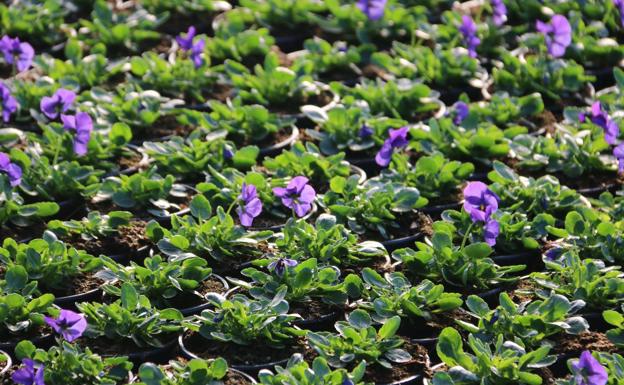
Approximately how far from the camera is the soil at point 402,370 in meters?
2.93

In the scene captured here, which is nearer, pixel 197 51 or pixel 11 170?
pixel 11 170

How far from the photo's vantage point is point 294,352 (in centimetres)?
299

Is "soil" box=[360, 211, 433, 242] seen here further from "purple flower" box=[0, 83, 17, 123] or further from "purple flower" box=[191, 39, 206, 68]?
"purple flower" box=[0, 83, 17, 123]

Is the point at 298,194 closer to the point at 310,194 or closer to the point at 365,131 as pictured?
the point at 310,194

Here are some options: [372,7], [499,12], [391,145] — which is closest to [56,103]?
[391,145]

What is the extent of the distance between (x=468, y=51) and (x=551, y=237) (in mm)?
1197

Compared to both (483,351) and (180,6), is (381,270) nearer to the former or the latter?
(483,351)

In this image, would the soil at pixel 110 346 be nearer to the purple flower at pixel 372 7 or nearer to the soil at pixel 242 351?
the soil at pixel 242 351

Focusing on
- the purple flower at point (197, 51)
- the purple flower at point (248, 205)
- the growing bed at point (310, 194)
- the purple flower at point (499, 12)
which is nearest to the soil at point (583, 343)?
the growing bed at point (310, 194)

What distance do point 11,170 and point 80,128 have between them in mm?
318

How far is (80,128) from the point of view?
370cm

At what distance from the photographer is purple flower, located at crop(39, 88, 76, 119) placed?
150 inches

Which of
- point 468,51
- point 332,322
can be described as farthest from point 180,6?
point 332,322

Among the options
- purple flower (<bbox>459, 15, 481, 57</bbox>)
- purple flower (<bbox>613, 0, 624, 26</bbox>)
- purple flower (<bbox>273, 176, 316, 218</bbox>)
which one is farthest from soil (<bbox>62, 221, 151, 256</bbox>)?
purple flower (<bbox>613, 0, 624, 26</bbox>)
